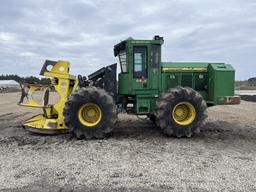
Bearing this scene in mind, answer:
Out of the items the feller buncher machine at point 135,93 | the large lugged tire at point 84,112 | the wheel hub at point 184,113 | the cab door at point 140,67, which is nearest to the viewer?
the large lugged tire at point 84,112

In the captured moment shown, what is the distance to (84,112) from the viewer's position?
893 cm

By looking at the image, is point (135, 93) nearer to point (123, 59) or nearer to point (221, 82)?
point (123, 59)

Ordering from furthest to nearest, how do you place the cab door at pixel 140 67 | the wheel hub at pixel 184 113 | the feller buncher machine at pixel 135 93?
the cab door at pixel 140 67 < the wheel hub at pixel 184 113 < the feller buncher machine at pixel 135 93

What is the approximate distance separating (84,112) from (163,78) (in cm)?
289

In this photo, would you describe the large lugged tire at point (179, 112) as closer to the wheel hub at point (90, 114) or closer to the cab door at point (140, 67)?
the cab door at point (140, 67)

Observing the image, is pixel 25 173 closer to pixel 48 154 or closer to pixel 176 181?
pixel 48 154

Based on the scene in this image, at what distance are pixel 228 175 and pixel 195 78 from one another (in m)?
5.11

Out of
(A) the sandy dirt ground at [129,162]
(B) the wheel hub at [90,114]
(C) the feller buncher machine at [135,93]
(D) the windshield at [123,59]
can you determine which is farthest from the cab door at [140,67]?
(A) the sandy dirt ground at [129,162]

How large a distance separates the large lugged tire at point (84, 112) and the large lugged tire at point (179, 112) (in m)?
1.45

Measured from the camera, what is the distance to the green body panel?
31.4 ft

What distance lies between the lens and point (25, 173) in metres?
5.80

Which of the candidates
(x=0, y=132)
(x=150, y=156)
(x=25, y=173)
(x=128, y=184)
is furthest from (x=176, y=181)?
(x=0, y=132)

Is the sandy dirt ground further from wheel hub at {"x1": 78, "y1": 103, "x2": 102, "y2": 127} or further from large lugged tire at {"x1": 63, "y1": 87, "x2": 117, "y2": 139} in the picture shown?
wheel hub at {"x1": 78, "y1": 103, "x2": 102, "y2": 127}

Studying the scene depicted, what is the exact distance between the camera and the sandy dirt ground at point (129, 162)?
523 centimetres
